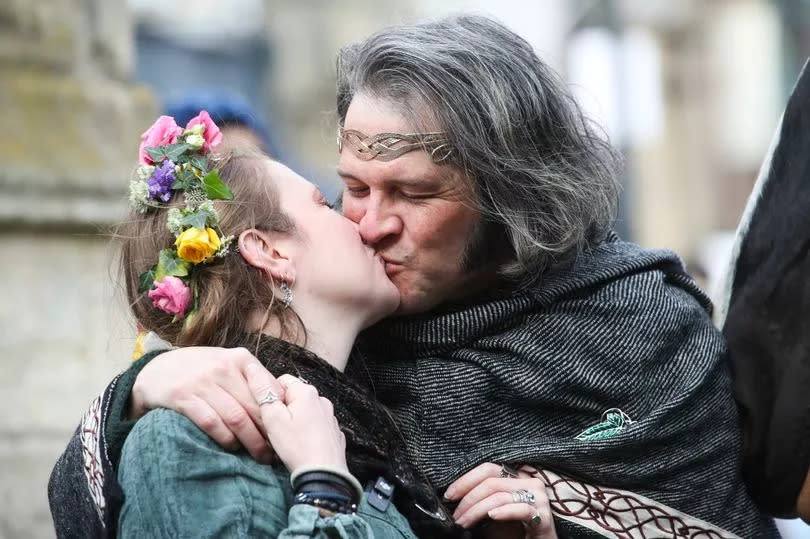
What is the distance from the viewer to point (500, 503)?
2.90m

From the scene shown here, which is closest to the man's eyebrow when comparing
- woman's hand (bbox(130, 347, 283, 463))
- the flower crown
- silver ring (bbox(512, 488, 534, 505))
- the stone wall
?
the flower crown

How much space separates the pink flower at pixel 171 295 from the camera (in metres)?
2.92

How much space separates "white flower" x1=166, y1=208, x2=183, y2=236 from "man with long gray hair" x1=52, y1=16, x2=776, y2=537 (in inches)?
11.0

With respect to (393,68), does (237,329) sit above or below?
below

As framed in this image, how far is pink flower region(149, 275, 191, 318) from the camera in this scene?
292 cm

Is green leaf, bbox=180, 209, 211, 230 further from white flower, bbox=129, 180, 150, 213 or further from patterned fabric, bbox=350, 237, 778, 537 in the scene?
patterned fabric, bbox=350, 237, 778, 537

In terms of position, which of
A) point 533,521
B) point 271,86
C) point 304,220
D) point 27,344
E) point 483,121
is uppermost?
point 483,121

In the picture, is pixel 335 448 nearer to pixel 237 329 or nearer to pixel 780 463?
pixel 237 329

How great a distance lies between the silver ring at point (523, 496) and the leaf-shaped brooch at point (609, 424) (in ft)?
0.65

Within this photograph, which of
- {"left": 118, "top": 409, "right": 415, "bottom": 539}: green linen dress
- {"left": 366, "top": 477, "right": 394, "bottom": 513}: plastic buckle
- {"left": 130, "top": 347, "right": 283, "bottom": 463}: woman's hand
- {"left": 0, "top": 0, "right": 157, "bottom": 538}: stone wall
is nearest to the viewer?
{"left": 118, "top": 409, "right": 415, "bottom": 539}: green linen dress

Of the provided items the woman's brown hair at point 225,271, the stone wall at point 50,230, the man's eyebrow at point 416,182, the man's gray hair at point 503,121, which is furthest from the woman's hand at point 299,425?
the stone wall at point 50,230

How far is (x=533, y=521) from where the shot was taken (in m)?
2.91

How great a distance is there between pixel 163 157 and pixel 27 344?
5.66ft

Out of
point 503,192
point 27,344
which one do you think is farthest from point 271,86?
point 503,192
